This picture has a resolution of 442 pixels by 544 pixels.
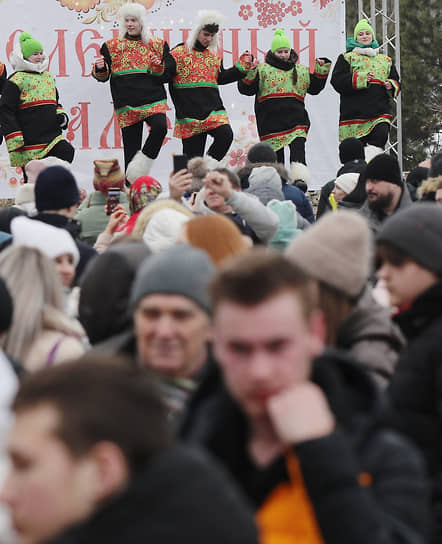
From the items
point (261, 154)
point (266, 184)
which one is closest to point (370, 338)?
point (266, 184)

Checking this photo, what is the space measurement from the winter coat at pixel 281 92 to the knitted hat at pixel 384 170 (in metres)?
4.92

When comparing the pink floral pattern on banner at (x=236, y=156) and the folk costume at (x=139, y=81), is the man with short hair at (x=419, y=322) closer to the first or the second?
the folk costume at (x=139, y=81)

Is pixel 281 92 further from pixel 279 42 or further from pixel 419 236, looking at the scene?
pixel 419 236

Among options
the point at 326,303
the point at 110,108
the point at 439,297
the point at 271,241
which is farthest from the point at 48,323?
the point at 110,108

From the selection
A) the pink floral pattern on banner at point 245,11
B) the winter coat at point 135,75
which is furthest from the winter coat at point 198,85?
the pink floral pattern on banner at point 245,11

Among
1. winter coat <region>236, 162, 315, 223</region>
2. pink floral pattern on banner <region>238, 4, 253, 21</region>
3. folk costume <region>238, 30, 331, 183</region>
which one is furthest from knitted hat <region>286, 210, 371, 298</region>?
pink floral pattern on banner <region>238, 4, 253, 21</region>

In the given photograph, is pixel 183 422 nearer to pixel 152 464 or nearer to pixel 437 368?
pixel 152 464

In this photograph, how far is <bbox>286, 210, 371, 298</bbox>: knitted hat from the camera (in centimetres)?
274

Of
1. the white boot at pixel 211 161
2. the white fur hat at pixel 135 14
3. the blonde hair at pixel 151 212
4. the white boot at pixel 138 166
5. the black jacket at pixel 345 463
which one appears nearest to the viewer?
the black jacket at pixel 345 463

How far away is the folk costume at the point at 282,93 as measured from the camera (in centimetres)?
1072

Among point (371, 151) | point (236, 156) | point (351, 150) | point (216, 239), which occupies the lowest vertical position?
point (236, 156)

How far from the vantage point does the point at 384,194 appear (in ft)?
18.9

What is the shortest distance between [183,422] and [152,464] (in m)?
0.47

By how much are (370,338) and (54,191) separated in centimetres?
281
